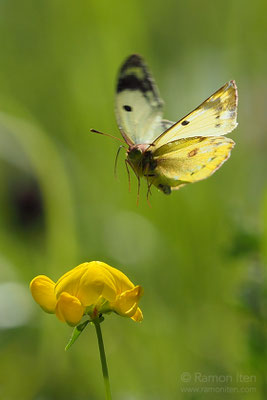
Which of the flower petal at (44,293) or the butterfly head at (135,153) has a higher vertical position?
the butterfly head at (135,153)

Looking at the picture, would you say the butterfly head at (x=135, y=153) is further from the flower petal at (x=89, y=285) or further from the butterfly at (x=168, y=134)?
the flower petal at (x=89, y=285)

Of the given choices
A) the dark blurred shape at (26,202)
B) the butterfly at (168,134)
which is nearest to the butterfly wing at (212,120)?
the butterfly at (168,134)

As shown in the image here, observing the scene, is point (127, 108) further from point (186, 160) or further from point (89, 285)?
point (89, 285)

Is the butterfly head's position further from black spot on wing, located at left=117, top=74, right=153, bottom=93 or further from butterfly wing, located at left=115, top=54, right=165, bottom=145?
black spot on wing, located at left=117, top=74, right=153, bottom=93

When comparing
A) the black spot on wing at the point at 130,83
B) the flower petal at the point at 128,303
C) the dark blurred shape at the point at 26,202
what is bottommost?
the flower petal at the point at 128,303

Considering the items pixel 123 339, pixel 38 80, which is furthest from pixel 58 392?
pixel 38 80

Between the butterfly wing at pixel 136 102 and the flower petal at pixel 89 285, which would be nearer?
the flower petal at pixel 89 285
